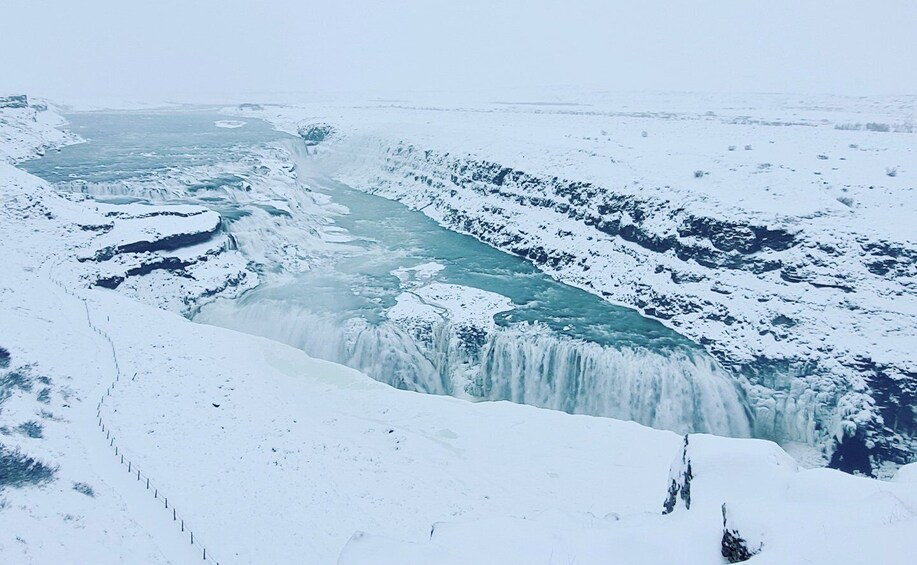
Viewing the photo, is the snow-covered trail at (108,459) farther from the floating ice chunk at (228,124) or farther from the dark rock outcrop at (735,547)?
the floating ice chunk at (228,124)

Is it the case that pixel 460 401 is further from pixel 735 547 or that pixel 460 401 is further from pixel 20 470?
pixel 735 547

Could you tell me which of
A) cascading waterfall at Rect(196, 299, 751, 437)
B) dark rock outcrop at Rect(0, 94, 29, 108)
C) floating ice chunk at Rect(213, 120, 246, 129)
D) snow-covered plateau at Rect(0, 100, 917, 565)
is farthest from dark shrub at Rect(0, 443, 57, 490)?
floating ice chunk at Rect(213, 120, 246, 129)

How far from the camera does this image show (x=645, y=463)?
58.1ft

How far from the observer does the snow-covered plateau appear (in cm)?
850

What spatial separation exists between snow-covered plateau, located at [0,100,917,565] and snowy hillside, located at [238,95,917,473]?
15 cm

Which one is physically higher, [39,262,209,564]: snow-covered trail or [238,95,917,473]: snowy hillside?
[238,95,917,473]: snowy hillside

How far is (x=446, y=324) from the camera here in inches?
1046

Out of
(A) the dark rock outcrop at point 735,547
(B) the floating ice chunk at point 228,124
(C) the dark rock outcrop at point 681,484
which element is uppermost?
(B) the floating ice chunk at point 228,124

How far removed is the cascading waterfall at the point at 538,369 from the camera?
2275cm

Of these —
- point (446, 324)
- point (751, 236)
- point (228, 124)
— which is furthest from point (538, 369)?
point (228, 124)

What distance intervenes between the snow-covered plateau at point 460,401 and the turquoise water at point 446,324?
1.20 metres

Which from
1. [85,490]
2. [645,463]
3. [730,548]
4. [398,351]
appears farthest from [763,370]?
[85,490]

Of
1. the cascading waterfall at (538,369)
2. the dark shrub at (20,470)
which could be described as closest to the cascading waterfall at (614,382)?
the cascading waterfall at (538,369)

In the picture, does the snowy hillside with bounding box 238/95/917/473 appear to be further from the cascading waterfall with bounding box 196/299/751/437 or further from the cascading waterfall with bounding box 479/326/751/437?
the cascading waterfall with bounding box 196/299/751/437
